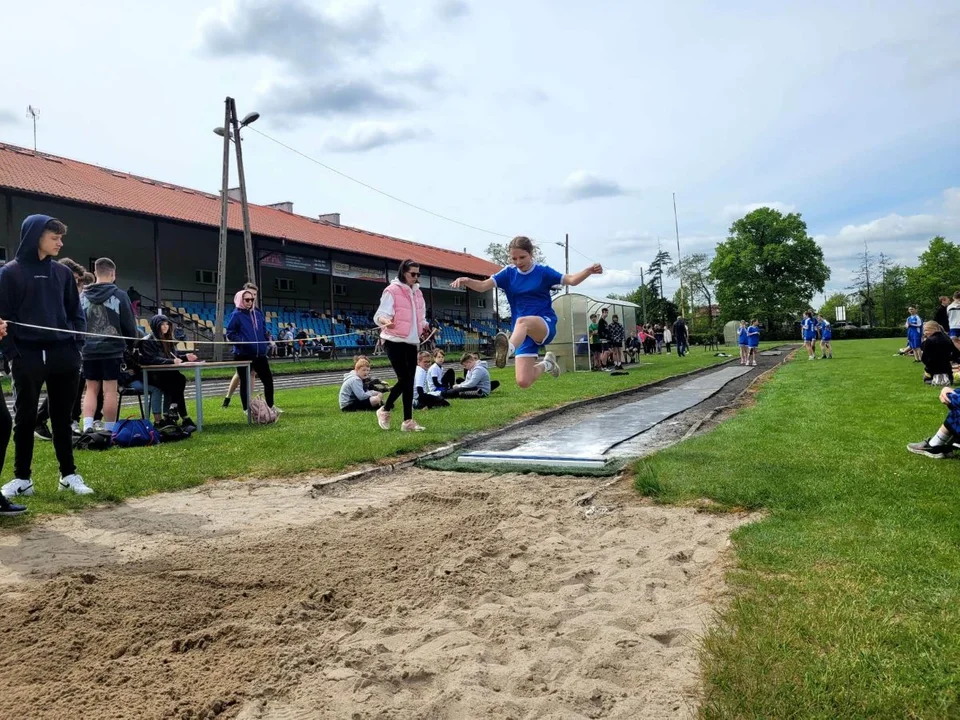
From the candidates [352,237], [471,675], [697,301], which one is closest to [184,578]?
[471,675]

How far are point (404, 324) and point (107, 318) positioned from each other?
3542mm

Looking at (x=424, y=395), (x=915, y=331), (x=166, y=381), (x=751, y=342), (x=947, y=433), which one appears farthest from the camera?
(x=751, y=342)

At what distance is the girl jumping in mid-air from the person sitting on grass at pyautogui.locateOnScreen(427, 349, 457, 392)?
5327 millimetres

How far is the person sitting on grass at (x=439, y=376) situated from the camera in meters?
13.3

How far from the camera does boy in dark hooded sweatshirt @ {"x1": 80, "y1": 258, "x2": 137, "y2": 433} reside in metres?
7.89

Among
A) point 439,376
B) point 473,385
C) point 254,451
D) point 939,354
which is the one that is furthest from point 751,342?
point 254,451

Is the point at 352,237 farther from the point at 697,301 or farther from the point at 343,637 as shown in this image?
the point at 697,301

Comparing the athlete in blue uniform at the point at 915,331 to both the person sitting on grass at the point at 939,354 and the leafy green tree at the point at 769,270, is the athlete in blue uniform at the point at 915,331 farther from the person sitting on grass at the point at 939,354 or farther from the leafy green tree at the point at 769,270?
the leafy green tree at the point at 769,270

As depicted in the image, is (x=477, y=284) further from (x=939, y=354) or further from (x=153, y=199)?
(x=153, y=199)

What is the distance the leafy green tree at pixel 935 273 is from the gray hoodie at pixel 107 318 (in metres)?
83.3

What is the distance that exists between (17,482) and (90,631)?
3.14 meters

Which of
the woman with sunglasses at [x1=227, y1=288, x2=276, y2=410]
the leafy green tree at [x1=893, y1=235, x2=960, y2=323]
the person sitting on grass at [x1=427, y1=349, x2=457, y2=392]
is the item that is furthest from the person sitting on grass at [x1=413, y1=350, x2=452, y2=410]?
the leafy green tree at [x1=893, y1=235, x2=960, y2=323]

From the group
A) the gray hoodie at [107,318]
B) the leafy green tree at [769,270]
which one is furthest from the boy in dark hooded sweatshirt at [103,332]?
the leafy green tree at [769,270]

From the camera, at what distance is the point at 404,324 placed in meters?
8.55
